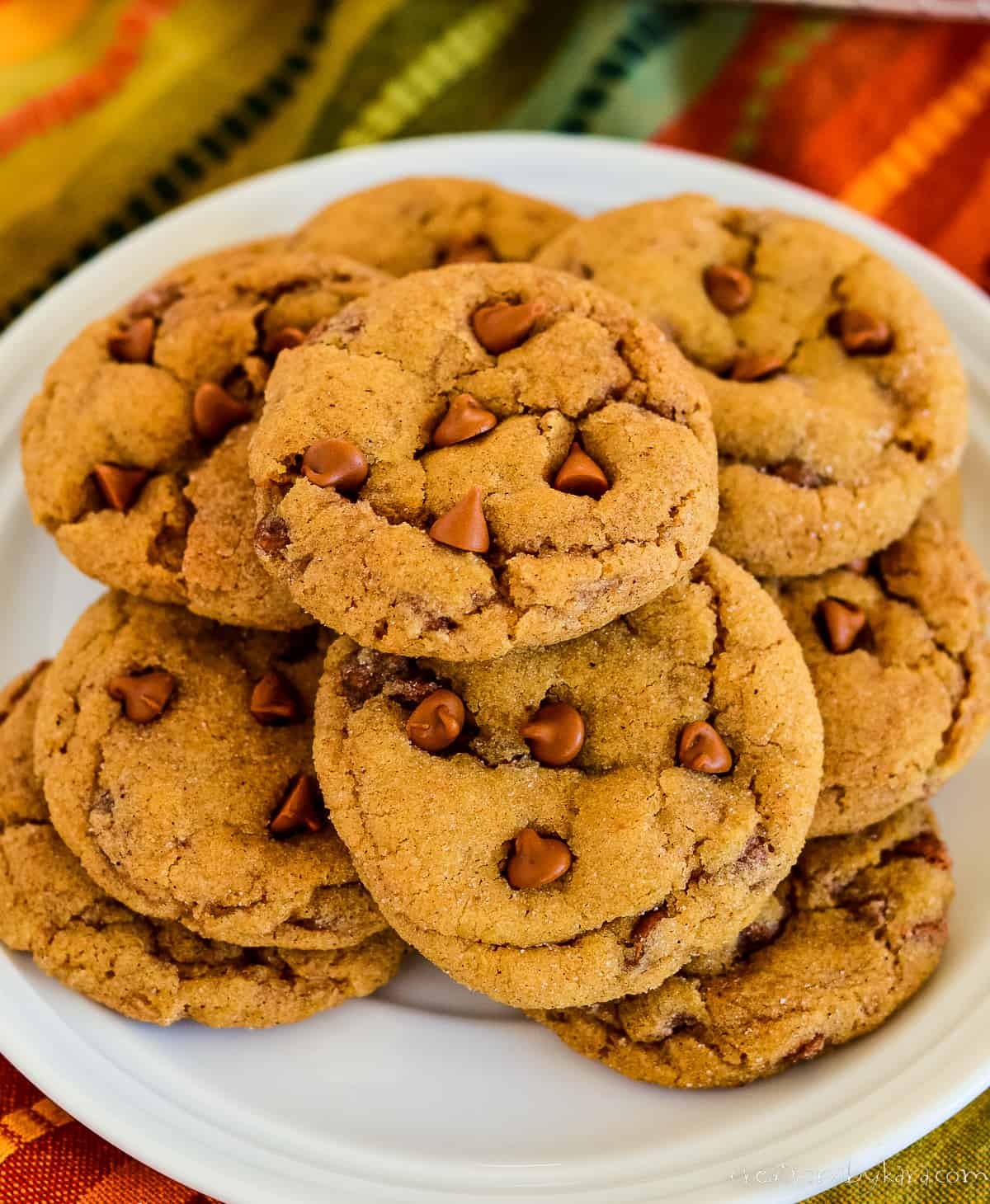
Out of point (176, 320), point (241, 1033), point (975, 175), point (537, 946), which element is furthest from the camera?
point (975, 175)

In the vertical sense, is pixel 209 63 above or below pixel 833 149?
below

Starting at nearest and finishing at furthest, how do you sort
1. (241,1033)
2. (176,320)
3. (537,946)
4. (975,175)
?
1. (537,946)
2. (241,1033)
3. (176,320)
4. (975,175)

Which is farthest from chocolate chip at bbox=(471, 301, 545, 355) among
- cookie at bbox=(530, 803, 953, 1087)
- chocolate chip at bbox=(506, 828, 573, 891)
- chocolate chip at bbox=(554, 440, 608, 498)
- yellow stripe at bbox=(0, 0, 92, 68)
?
yellow stripe at bbox=(0, 0, 92, 68)

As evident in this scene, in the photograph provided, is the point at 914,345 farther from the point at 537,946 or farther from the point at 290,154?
the point at 290,154

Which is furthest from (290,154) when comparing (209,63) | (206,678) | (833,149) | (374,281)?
(206,678)

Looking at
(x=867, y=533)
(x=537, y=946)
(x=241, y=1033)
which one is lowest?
(x=241, y=1033)

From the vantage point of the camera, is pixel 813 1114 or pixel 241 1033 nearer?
pixel 813 1114

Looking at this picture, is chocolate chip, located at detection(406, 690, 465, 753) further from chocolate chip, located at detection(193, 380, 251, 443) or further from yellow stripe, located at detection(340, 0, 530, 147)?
yellow stripe, located at detection(340, 0, 530, 147)

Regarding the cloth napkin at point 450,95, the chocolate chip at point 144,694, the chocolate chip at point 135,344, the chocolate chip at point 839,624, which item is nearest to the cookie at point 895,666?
the chocolate chip at point 839,624
